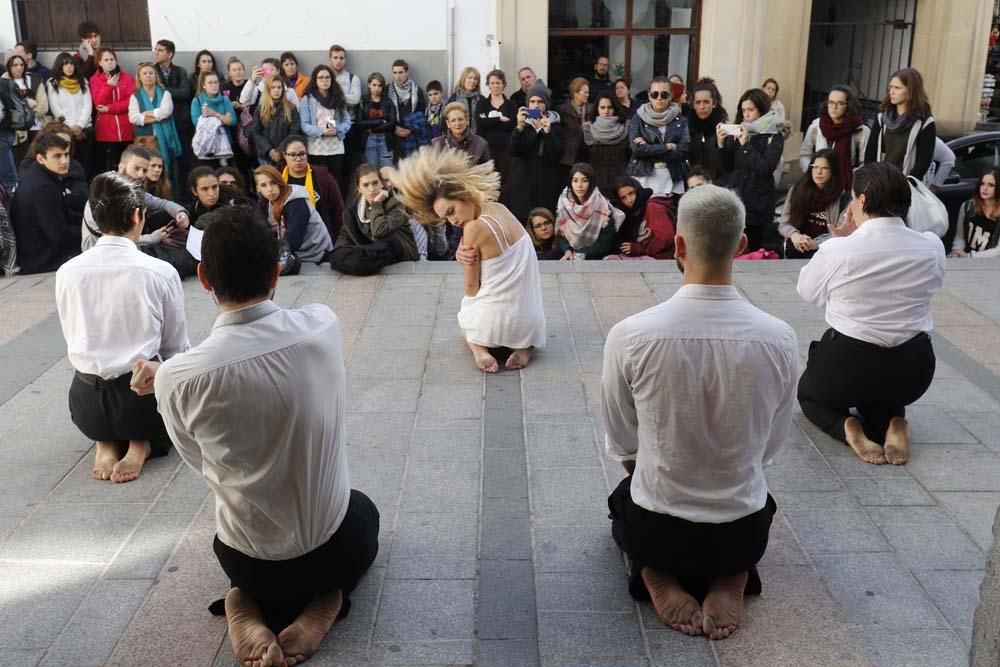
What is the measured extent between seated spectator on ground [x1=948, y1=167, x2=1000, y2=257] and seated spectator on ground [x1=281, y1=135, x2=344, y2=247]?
5.29 m

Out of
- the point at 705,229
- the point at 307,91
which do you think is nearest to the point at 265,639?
the point at 705,229

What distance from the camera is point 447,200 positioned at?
17.5ft

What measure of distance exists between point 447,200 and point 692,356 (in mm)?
2630

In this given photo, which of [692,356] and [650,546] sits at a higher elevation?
[692,356]

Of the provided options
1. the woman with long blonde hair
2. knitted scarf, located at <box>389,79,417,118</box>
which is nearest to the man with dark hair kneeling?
the woman with long blonde hair

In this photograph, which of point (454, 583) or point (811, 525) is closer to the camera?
point (454, 583)

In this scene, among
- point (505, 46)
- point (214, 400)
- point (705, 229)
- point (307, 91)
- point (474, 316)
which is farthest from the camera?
point (505, 46)

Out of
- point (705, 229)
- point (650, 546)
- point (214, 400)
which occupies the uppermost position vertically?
point (705, 229)

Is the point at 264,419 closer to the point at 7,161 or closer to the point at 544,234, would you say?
the point at 544,234

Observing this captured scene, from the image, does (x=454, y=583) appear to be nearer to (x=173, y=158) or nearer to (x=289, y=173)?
(x=289, y=173)

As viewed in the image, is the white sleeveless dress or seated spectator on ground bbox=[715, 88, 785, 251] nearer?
the white sleeveless dress

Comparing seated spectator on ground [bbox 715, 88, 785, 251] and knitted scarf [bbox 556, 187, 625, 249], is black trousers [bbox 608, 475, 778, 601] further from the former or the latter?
seated spectator on ground [bbox 715, 88, 785, 251]

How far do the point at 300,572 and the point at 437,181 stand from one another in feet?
8.87

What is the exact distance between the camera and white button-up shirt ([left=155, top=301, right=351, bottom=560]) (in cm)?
284
